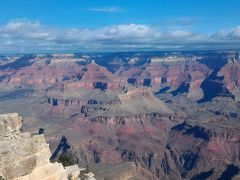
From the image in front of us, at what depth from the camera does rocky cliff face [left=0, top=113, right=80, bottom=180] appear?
33500mm

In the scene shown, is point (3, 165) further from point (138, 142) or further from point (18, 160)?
point (138, 142)

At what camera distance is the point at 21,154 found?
3441 cm

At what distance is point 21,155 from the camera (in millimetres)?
34406

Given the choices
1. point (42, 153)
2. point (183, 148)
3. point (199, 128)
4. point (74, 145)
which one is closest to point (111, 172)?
point (74, 145)

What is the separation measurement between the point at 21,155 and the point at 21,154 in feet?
0.24

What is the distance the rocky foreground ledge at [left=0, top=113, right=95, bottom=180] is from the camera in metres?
33.5

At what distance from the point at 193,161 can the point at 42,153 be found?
137168mm

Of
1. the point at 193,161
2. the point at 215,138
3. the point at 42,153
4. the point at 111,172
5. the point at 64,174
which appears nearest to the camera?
the point at 42,153

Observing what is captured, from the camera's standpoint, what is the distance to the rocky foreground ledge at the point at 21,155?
33.5m

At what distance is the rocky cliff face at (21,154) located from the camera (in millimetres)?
A: 33500

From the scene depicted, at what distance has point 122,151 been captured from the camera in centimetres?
17438

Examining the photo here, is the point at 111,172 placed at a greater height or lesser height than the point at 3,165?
lesser

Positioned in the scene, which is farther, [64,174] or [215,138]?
[215,138]

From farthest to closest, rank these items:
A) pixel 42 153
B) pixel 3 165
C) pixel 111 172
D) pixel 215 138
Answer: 1. pixel 215 138
2. pixel 111 172
3. pixel 42 153
4. pixel 3 165
